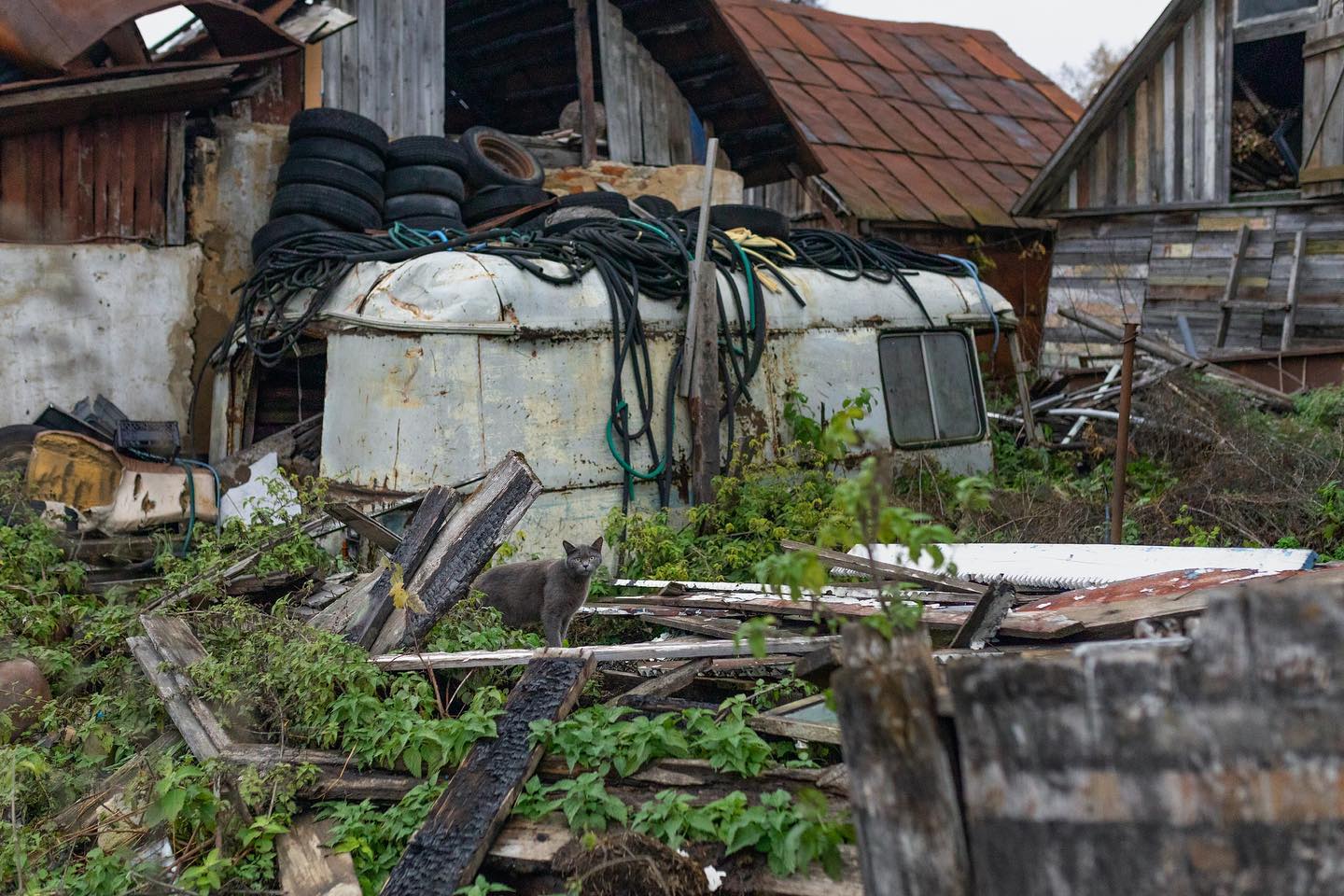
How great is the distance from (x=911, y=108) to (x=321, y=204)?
41.1ft

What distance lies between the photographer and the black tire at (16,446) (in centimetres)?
907

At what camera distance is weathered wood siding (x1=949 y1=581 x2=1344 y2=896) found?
2568 mm

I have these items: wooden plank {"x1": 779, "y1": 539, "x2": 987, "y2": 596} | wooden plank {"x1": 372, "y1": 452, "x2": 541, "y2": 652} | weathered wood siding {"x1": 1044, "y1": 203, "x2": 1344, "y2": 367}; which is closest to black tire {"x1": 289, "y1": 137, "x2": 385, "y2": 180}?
wooden plank {"x1": 372, "y1": 452, "x2": 541, "y2": 652}

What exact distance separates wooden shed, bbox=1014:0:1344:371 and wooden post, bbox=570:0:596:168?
260 inches

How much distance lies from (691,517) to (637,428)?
83cm

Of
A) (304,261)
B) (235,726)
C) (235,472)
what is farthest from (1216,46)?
(235,726)

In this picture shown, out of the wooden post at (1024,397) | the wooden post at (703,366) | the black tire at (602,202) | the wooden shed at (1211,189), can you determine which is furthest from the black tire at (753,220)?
the wooden shed at (1211,189)

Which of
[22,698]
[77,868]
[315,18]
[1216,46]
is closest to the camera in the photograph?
[77,868]

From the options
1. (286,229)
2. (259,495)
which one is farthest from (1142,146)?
(259,495)

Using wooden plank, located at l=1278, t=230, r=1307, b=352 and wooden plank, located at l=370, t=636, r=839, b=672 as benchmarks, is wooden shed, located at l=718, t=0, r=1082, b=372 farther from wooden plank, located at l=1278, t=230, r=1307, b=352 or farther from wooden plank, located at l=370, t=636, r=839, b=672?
wooden plank, located at l=370, t=636, r=839, b=672

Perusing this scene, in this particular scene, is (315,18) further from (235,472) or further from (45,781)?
(45,781)

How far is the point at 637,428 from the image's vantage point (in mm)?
9242

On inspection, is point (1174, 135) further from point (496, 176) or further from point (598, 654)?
point (598, 654)

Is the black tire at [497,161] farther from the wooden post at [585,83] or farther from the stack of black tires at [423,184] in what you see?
the wooden post at [585,83]
